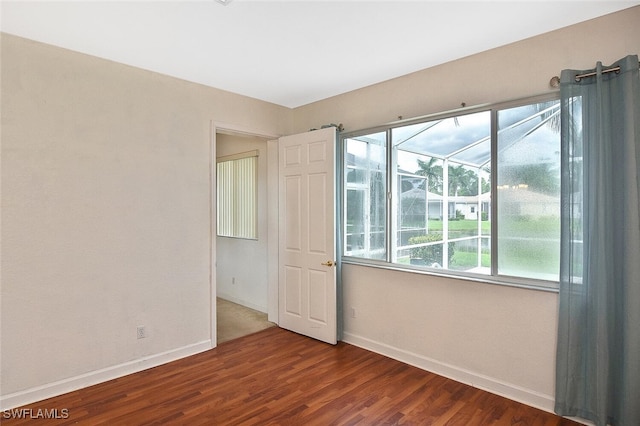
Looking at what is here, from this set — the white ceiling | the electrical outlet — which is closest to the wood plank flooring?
the electrical outlet

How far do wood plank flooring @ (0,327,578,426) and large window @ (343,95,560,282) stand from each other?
96 centimetres

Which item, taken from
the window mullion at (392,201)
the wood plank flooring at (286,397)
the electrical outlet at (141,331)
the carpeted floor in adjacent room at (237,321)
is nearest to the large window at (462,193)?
the window mullion at (392,201)

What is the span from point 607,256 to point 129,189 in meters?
3.59

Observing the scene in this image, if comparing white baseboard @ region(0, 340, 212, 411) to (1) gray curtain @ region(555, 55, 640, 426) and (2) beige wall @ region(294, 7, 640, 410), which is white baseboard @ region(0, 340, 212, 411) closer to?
(2) beige wall @ region(294, 7, 640, 410)

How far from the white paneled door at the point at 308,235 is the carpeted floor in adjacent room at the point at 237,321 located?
0.33m

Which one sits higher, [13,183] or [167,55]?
[167,55]

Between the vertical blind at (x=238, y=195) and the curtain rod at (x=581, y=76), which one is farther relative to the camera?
the vertical blind at (x=238, y=195)

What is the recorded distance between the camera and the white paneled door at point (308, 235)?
364cm

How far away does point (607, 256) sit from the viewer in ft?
7.13

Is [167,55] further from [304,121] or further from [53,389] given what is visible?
[53,389]

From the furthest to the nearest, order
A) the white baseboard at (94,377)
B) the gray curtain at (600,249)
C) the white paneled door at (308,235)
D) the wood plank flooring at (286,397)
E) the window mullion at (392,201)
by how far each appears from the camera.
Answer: the white paneled door at (308,235), the window mullion at (392,201), the white baseboard at (94,377), the wood plank flooring at (286,397), the gray curtain at (600,249)

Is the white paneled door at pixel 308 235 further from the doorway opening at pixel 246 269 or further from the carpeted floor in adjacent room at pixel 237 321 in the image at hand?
the doorway opening at pixel 246 269

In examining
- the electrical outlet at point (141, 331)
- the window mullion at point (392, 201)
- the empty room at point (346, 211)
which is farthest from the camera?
the window mullion at point (392, 201)

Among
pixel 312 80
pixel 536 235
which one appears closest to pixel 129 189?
pixel 312 80
